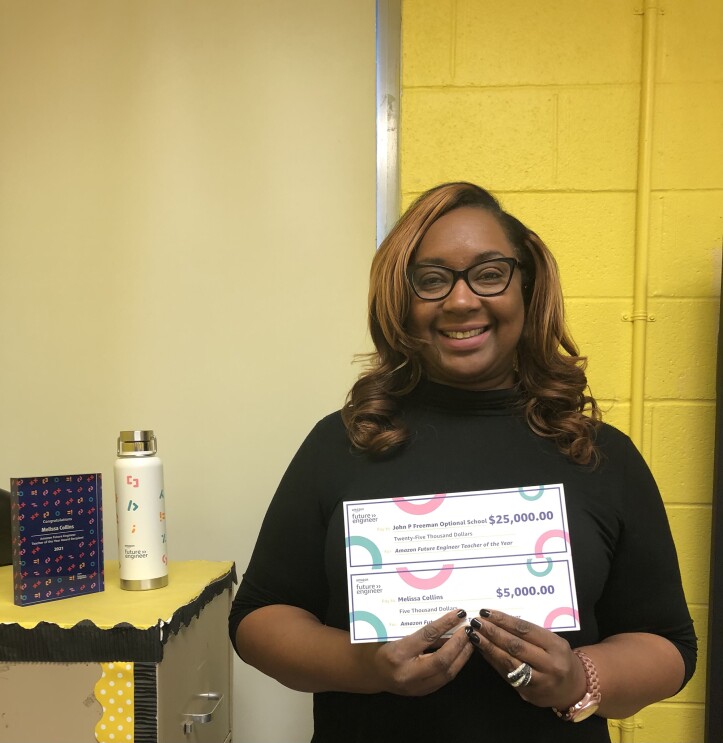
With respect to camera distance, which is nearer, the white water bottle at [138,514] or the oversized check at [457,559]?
the oversized check at [457,559]

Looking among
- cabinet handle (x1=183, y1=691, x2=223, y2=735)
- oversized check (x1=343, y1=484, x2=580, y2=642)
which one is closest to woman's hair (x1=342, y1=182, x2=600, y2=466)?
oversized check (x1=343, y1=484, x2=580, y2=642)

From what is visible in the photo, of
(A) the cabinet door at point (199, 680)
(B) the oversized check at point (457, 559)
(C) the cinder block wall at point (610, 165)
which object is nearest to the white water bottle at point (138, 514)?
(A) the cabinet door at point (199, 680)

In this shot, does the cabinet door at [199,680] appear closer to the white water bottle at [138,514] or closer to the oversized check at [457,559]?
the white water bottle at [138,514]

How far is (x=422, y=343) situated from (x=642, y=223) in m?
0.71

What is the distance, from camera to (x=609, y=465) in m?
1.00

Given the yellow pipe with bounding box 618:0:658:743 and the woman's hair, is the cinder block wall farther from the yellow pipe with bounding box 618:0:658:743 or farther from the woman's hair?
the woman's hair

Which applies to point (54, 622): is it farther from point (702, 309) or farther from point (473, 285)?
point (702, 309)

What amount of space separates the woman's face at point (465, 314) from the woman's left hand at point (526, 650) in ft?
1.17

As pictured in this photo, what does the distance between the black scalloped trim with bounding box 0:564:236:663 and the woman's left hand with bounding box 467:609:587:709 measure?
50 cm

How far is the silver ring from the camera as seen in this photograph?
0.76 m

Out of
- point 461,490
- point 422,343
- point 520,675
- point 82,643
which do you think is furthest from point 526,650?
point 82,643

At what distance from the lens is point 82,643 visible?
1017 millimetres

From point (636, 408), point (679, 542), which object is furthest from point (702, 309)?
point (679, 542)

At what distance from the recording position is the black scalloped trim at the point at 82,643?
3.32 feet
